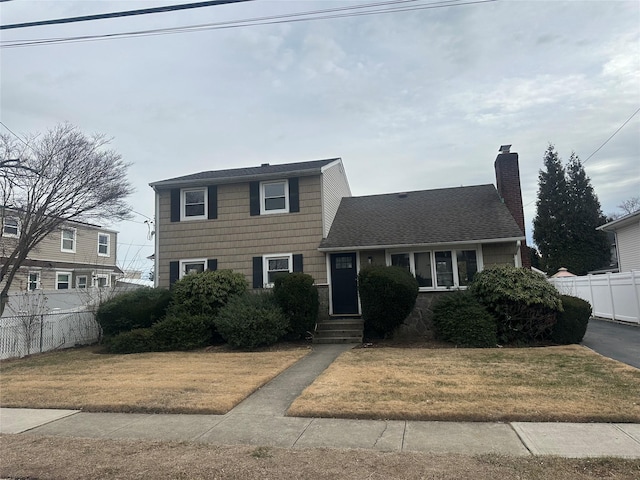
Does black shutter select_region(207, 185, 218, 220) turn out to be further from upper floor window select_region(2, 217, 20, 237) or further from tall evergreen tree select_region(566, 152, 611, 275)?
tall evergreen tree select_region(566, 152, 611, 275)

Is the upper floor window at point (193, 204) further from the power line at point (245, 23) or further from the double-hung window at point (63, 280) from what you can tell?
the double-hung window at point (63, 280)

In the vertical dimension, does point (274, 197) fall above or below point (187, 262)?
above

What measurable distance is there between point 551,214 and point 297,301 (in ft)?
110

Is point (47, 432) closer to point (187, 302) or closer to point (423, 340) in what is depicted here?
point (187, 302)

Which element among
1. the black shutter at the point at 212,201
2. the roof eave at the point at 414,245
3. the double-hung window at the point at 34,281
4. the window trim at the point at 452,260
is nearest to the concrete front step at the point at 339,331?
the roof eave at the point at 414,245

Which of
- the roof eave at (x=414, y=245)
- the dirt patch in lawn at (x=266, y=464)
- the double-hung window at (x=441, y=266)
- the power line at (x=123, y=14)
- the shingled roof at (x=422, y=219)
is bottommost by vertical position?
the dirt patch in lawn at (x=266, y=464)

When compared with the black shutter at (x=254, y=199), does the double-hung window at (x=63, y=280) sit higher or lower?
lower

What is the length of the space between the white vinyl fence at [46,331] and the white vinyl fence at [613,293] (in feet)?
56.1

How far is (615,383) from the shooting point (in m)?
6.78

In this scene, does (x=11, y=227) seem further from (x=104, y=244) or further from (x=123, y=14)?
(x=123, y=14)

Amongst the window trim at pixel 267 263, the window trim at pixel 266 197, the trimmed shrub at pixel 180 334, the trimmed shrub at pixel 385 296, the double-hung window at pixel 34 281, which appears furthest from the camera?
the double-hung window at pixel 34 281

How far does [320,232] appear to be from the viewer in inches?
583

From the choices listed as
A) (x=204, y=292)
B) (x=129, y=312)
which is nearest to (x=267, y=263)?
(x=204, y=292)

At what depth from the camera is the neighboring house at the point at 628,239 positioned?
21125 millimetres
